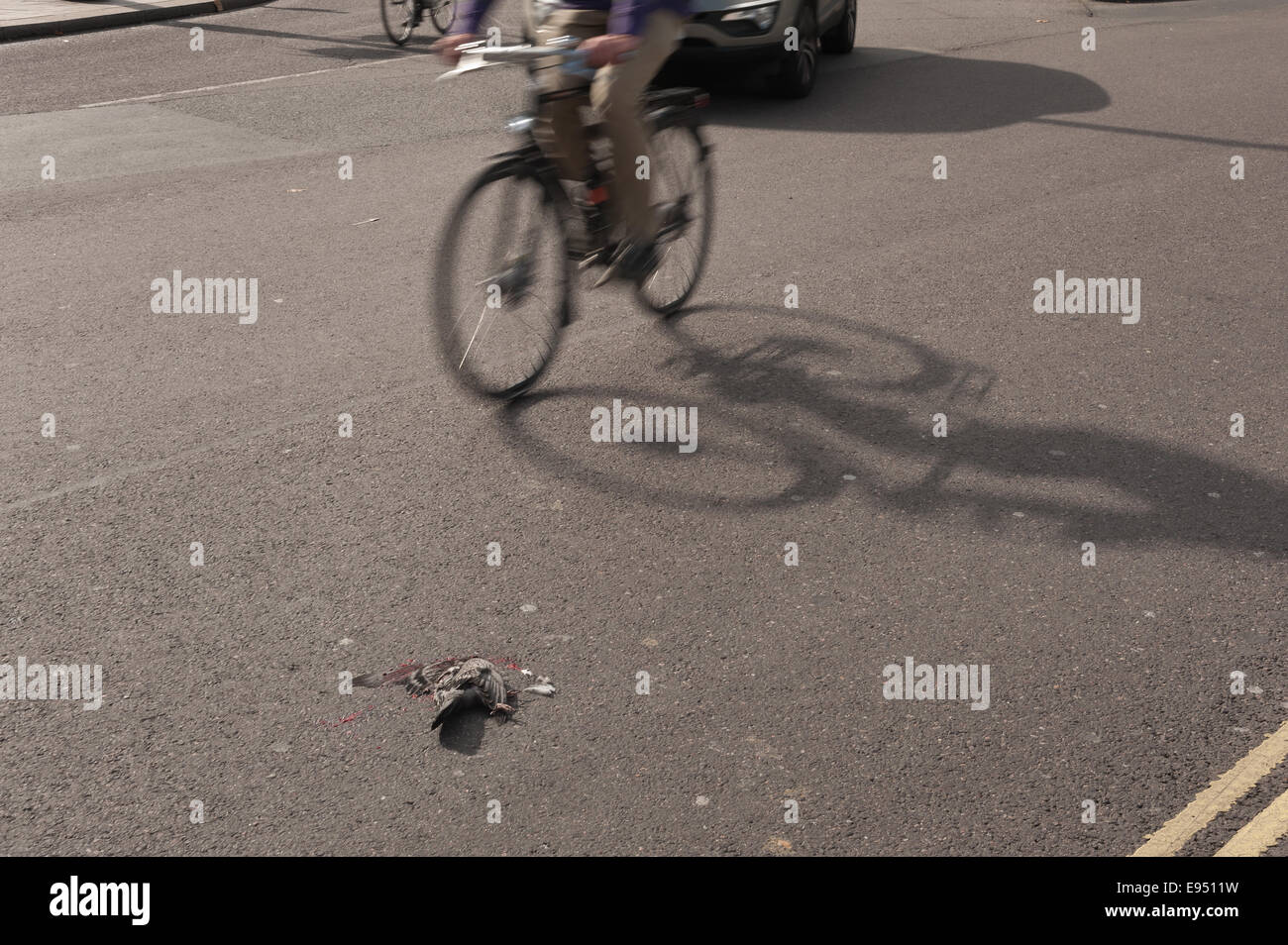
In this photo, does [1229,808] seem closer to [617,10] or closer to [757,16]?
[617,10]

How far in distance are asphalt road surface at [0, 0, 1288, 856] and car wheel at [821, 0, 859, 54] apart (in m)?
4.56

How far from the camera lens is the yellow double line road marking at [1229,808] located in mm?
3051

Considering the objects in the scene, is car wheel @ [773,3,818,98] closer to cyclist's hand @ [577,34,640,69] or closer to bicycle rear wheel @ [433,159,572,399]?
bicycle rear wheel @ [433,159,572,399]

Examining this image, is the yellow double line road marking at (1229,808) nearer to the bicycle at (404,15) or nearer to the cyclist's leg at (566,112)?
the cyclist's leg at (566,112)

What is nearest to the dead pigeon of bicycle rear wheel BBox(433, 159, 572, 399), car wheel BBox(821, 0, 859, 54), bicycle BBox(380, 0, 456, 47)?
bicycle rear wheel BBox(433, 159, 572, 399)

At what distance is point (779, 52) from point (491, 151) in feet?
9.43

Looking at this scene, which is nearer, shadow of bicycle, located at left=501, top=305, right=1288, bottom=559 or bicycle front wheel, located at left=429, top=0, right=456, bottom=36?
shadow of bicycle, located at left=501, top=305, right=1288, bottom=559

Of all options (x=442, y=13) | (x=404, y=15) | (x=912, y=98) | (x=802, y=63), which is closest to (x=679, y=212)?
(x=802, y=63)

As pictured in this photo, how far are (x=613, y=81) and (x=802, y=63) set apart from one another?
20.6 ft

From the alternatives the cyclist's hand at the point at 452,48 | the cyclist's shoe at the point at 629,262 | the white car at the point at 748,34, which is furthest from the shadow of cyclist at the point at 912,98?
the cyclist's hand at the point at 452,48

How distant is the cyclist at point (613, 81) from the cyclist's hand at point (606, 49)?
7 cm

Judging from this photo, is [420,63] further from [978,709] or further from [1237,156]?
[978,709]

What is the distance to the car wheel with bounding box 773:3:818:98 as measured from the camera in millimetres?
10758

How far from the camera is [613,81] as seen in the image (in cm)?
508
